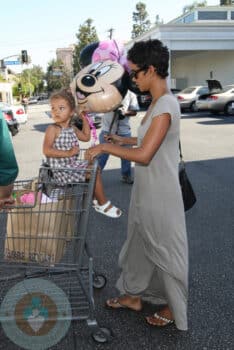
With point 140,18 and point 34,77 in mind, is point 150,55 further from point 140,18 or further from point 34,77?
point 34,77

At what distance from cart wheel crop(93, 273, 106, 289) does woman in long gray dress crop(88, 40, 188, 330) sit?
50 centimetres

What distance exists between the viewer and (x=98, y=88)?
294 cm

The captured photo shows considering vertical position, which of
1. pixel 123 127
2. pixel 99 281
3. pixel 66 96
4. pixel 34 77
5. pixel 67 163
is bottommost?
pixel 34 77

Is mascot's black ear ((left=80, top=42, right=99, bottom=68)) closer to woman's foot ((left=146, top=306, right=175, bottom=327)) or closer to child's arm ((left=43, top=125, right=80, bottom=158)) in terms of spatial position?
child's arm ((left=43, top=125, right=80, bottom=158))

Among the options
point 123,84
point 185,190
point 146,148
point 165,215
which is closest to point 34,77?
point 123,84

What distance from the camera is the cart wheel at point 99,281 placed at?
11.7 ft

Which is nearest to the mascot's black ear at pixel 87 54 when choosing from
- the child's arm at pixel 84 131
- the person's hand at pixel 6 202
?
the child's arm at pixel 84 131

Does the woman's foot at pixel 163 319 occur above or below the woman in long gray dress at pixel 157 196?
below

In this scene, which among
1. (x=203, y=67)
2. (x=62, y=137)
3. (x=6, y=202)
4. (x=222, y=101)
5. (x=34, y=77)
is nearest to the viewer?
(x=6, y=202)

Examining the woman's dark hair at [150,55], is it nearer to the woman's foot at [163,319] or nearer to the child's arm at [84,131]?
the child's arm at [84,131]

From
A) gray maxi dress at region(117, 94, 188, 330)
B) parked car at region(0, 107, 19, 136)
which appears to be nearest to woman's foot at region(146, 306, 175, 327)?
gray maxi dress at region(117, 94, 188, 330)

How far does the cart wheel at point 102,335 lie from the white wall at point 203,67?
97.9 ft

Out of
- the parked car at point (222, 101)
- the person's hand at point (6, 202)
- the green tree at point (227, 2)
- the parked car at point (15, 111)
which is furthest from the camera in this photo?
the green tree at point (227, 2)

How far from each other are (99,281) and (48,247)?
99 cm
